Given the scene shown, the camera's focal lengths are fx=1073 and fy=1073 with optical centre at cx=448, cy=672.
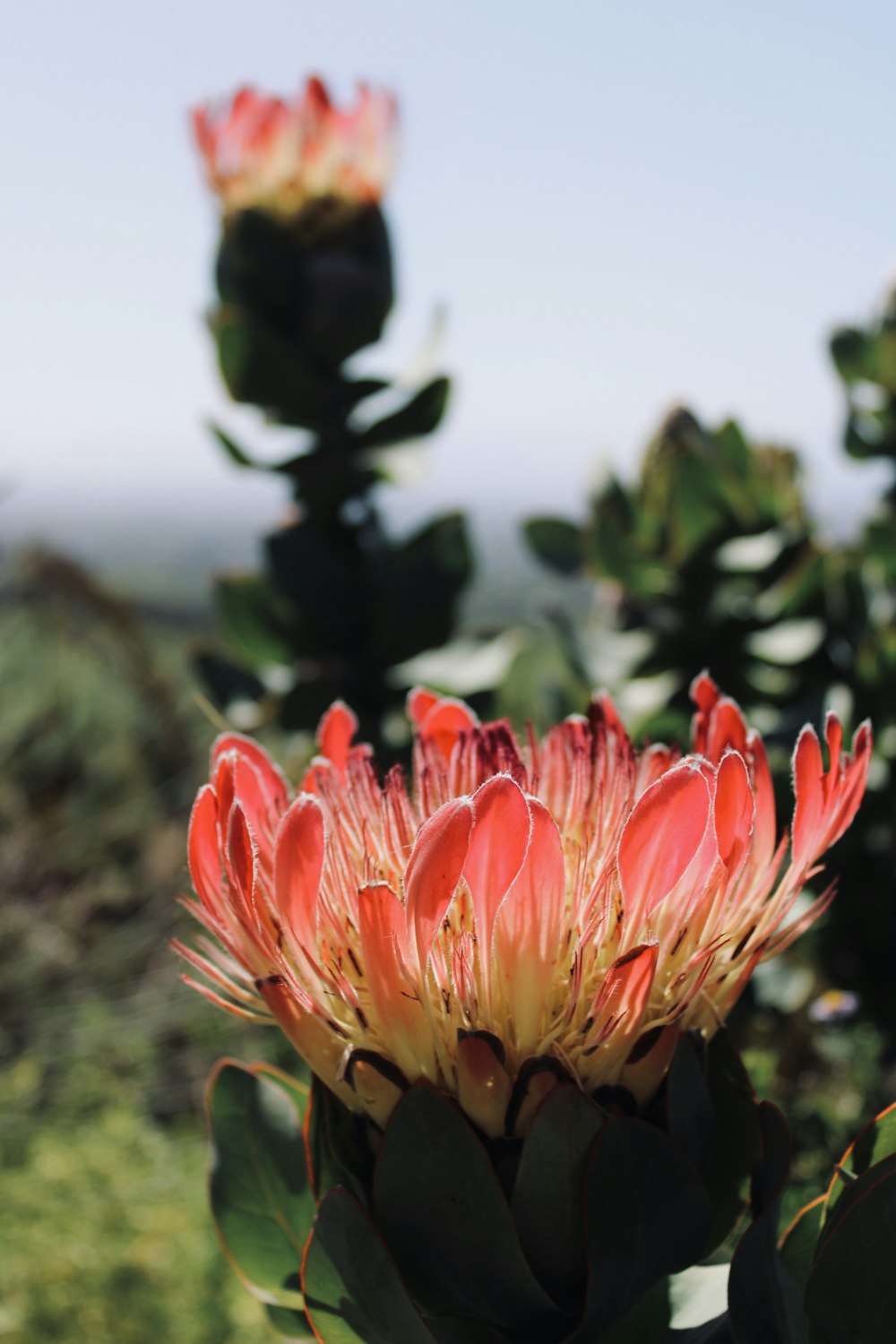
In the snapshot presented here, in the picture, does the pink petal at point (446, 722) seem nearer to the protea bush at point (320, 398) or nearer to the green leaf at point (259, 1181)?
the green leaf at point (259, 1181)

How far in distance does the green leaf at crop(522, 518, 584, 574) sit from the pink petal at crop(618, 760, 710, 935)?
0.75 m

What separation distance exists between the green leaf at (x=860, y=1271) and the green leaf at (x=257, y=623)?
770mm

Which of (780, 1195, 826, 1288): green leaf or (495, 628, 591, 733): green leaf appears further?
(495, 628, 591, 733): green leaf

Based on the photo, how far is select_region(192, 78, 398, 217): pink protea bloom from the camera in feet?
2.95

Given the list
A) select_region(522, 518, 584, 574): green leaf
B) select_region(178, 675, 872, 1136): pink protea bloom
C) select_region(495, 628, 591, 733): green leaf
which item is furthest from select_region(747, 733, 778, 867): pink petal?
select_region(522, 518, 584, 574): green leaf

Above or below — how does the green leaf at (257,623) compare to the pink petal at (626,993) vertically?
below

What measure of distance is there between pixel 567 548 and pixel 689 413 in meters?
0.18

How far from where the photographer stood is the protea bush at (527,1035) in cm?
29

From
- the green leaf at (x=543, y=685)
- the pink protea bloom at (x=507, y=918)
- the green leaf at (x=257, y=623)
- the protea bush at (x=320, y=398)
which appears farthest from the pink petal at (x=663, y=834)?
the green leaf at (x=257, y=623)

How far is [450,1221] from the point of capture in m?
0.30

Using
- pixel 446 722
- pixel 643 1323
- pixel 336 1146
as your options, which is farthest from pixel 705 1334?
pixel 446 722

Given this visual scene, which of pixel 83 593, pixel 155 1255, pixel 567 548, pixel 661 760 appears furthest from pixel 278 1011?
pixel 83 593

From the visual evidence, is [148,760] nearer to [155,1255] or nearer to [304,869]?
[155,1255]

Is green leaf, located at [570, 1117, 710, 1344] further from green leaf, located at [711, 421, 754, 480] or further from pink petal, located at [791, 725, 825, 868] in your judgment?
green leaf, located at [711, 421, 754, 480]
